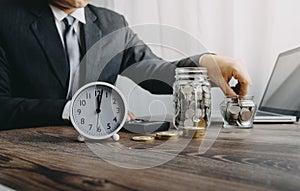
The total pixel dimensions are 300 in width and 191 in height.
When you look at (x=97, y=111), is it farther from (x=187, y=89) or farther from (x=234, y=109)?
(x=234, y=109)

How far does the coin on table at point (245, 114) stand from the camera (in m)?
1.24

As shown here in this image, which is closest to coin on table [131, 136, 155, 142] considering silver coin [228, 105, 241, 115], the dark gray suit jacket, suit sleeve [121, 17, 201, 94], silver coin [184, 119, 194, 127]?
silver coin [184, 119, 194, 127]

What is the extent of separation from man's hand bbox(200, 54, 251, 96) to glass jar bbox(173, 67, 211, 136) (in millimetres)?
203

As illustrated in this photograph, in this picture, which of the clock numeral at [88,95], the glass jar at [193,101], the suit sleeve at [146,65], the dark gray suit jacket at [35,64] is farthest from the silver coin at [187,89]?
the suit sleeve at [146,65]

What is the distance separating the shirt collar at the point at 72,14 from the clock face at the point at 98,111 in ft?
2.19

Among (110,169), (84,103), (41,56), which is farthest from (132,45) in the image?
(110,169)

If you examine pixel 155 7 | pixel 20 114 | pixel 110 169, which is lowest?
pixel 20 114

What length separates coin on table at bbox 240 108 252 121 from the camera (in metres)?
1.24

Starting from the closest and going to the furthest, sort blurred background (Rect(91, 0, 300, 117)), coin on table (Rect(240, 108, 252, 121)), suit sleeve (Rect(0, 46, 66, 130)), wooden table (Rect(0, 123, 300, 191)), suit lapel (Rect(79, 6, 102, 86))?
1. wooden table (Rect(0, 123, 300, 191))
2. coin on table (Rect(240, 108, 252, 121))
3. suit sleeve (Rect(0, 46, 66, 130))
4. suit lapel (Rect(79, 6, 102, 86))
5. blurred background (Rect(91, 0, 300, 117))

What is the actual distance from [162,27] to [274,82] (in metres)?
0.52

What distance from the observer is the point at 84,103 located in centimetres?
96

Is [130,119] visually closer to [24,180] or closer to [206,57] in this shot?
[206,57]

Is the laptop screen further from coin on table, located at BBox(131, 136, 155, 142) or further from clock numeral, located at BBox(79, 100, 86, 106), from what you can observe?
clock numeral, located at BBox(79, 100, 86, 106)

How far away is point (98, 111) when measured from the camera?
3.18ft
